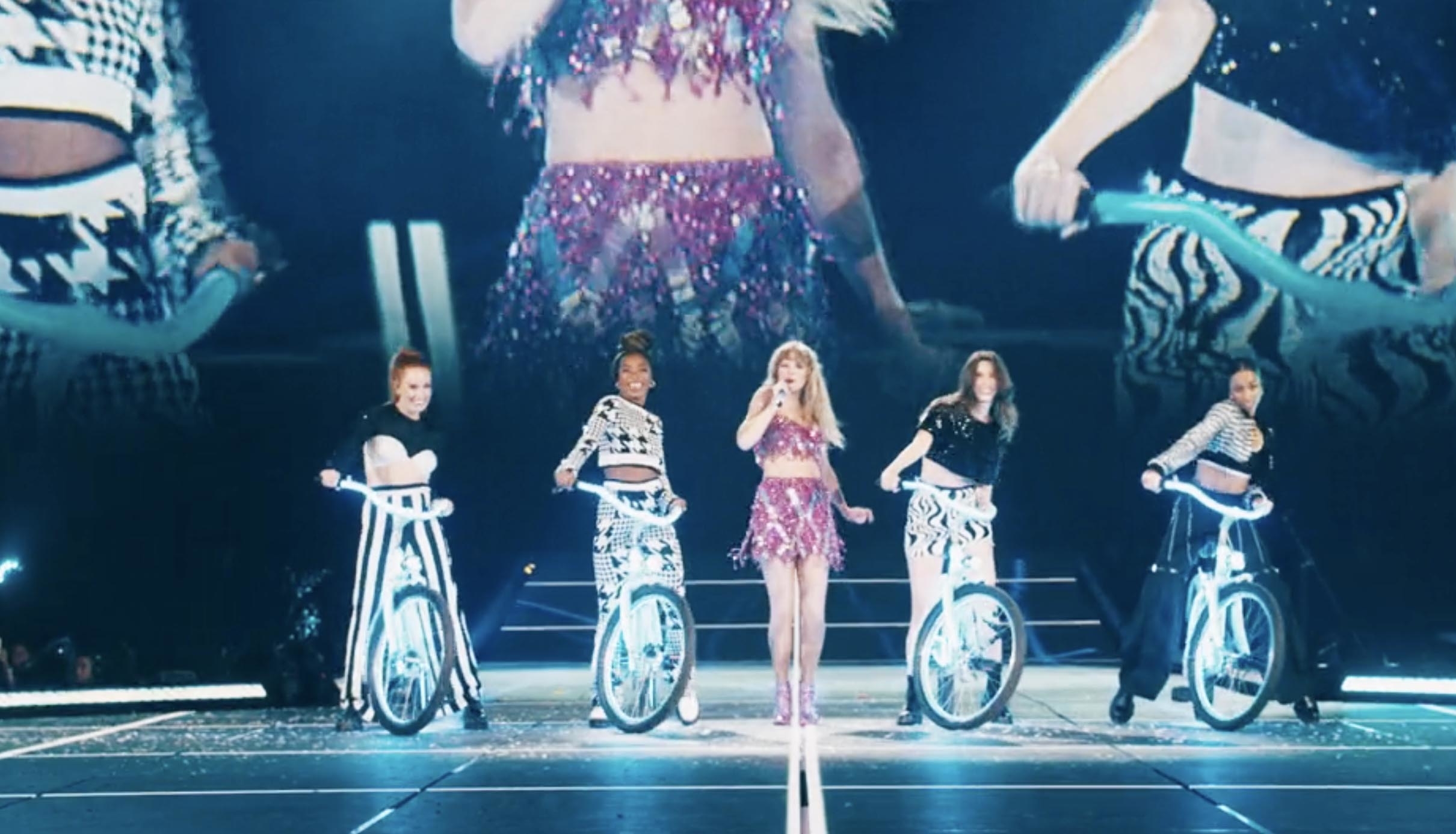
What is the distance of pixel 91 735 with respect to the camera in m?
8.08

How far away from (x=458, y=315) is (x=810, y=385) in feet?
9.16

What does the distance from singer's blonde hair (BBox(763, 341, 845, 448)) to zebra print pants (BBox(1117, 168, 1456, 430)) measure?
2.63 m

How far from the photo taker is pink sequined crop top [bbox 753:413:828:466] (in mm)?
8148

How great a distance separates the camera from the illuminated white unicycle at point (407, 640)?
7.63m

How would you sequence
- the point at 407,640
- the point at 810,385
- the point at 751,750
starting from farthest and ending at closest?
the point at 810,385 → the point at 407,640 → the point at 751,750

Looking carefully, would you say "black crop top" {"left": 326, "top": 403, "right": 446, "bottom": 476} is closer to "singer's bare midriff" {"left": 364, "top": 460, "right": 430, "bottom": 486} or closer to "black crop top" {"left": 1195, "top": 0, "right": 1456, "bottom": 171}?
"singer's bare midriff" {"left": 364, "top": 460, "right": 430, "bottom": 486}

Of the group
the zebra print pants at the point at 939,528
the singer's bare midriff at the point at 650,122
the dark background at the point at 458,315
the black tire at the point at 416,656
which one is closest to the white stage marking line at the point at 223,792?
the black tire at the point at 416,656

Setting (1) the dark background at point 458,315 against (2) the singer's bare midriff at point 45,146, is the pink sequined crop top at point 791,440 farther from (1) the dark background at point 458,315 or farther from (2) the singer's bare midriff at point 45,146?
(2) the singer's bare midriff at point 45,146

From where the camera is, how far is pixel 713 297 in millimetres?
10336

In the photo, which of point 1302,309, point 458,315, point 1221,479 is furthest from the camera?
point 458,315

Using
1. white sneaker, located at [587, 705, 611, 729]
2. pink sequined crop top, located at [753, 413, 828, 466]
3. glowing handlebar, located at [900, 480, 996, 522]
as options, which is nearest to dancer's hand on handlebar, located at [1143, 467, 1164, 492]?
glowing handlebar, located at [900, 480, 996, 522]

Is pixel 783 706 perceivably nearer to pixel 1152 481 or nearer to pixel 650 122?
pixel 1152 481

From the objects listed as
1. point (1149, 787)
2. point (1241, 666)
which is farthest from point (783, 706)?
point (1149, 787)

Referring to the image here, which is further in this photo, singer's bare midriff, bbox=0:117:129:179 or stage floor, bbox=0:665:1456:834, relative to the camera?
singer's bare midriff, bbox=0:117:129:179
